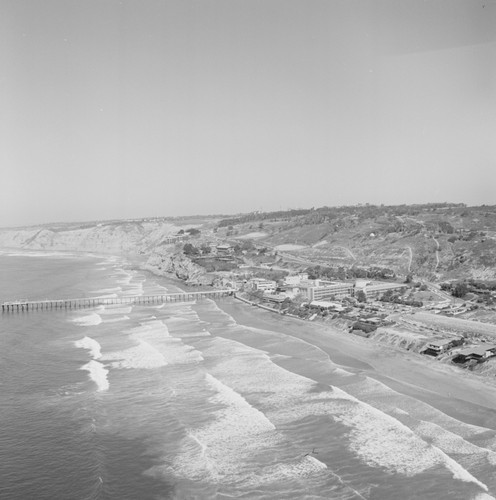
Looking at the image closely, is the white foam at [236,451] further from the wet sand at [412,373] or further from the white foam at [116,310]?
the white foam at [116,310]

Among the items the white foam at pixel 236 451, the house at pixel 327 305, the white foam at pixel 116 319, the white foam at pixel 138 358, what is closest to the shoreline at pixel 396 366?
the house at pixel 327 305

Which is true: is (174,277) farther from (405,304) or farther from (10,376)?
(10,376)

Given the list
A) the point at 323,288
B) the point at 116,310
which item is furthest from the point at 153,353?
the point at 323,288

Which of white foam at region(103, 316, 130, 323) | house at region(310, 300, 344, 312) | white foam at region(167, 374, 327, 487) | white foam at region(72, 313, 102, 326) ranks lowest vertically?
white foam at region(72, 313, 102, 326)

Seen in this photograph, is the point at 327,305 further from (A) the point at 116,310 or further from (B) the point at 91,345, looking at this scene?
(B) the point at 91,345

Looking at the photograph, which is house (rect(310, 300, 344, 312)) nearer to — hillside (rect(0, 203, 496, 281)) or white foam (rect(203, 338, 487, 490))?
white foam (rect(203, 338, 487, 490))

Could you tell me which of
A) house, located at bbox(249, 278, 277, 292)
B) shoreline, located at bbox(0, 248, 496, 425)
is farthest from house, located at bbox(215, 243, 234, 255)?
shoreline, located at bbox(0, 248, 496, 425)
